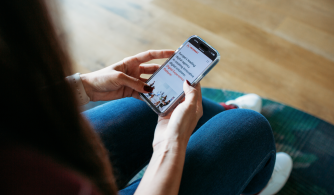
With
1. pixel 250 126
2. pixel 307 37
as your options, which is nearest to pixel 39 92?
pixel 250 126

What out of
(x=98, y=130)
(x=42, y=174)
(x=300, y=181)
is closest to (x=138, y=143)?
(x=98, y=130)

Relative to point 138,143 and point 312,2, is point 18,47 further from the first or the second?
point 312,2

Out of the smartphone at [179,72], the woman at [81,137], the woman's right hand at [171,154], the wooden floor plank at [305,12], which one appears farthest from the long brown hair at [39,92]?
the wooden floor plank at [305,12]

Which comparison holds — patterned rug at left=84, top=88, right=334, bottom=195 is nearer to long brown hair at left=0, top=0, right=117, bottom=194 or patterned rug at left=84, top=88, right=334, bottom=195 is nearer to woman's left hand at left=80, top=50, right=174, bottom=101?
woman's left hand at left=80, top=50, right=174, bottom=101

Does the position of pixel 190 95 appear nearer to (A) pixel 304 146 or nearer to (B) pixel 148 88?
(B) pixel 148 88

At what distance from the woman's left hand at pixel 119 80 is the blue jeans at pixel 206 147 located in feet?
0.12

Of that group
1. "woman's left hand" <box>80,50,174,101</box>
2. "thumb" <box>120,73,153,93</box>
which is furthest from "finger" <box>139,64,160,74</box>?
"thumb" <box>120,73,153,93</box>

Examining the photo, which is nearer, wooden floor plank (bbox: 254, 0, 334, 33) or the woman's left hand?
the woman's left hand

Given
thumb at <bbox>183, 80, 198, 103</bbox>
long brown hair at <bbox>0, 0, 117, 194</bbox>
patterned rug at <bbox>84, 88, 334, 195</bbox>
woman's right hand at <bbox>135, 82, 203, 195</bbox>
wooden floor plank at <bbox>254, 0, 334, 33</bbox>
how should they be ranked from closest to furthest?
long brown hair at <bbox>0, 0, 117, 194</bbox>, woman's right hand at <bbox>135, 82, 203, 195</bbox>, thumb at <bbox>183, 80, 198, 103</bbox>, patterned rug at <bbox>84, 88, 334, 195</bbox>, wooden floor plank at <bbox>254, 0, 334, 33</bbox>

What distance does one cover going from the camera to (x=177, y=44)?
1.46 m

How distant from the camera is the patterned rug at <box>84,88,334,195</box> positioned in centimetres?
92

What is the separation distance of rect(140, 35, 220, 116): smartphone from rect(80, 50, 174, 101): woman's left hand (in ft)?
0.12

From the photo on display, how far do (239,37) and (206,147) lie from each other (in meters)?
1.04

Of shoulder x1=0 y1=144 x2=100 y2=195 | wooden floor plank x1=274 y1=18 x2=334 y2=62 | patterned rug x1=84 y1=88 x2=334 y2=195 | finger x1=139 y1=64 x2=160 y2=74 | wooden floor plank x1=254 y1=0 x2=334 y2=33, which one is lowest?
patterned rug x1=84 y1=88 x2=334 y2=195
